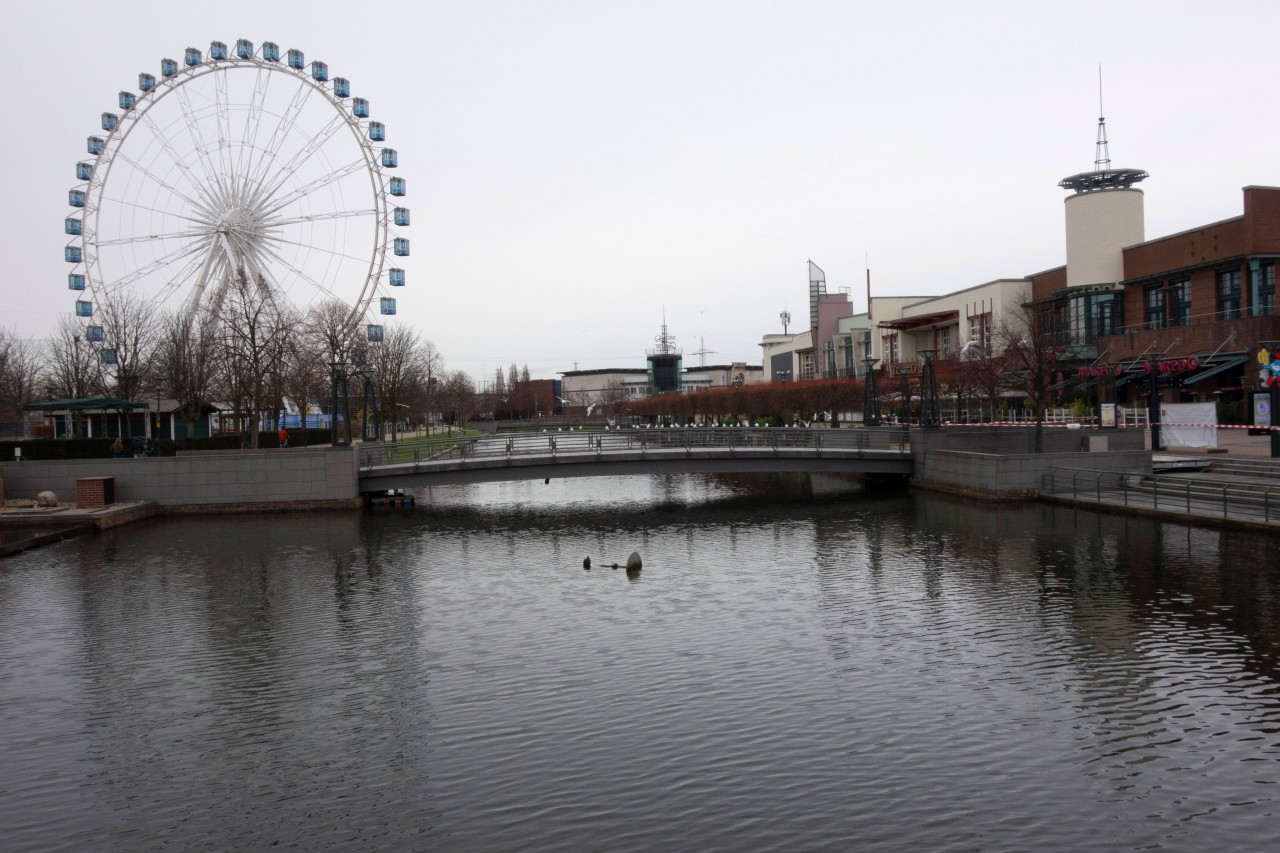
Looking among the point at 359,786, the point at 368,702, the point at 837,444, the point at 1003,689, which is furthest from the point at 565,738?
the point at 837,444

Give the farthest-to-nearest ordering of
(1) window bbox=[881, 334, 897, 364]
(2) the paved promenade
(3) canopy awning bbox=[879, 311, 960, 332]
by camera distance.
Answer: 1. (1) window bbox=[881, 334, 897, 364]
2. (3) canopy awning bbox=[879, 311, 960, 332]
3. (2) the paved promenade

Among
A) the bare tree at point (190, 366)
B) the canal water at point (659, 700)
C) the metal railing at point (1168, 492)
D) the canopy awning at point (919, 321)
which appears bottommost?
the canal water at point (659, 700)

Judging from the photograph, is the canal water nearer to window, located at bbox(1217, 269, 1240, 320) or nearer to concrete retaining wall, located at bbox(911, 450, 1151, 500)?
concrete retaining wall, located at bbox(911, 450, 1151, 500)

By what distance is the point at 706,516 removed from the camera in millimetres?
39344

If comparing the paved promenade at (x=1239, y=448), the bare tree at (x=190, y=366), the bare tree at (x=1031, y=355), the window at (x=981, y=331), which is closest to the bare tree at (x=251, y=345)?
the bare tree at (x=190, y=366)

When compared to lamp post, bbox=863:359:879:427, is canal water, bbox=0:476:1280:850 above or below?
below

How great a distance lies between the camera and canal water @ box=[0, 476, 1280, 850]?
11.2m

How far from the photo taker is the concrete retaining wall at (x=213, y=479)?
4044 cm

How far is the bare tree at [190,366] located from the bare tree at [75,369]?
4.20m

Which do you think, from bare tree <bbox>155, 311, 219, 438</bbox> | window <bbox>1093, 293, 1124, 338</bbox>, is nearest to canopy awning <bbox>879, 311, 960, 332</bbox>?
window <bbox>1093, 293, 1124, 338</bbox>

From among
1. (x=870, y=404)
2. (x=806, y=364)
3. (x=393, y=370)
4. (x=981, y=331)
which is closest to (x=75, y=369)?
(x=393, y=370)

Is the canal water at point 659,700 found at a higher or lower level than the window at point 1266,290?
lower

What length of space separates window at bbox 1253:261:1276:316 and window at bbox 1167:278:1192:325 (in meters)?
4.86

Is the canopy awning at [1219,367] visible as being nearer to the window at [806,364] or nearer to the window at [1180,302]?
the window at [1180,302]
